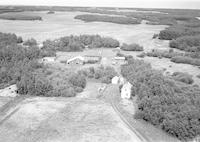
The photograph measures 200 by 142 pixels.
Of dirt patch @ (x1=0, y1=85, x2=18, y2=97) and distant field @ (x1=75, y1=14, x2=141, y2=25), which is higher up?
distant field @ (x1=75, y1=14, x2=141, y2=25)

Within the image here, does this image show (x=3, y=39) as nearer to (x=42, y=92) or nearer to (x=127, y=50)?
(x=127, y=50)

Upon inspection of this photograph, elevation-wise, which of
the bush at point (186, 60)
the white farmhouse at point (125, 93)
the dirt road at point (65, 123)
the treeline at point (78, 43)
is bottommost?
the dirt road at point (65, 123)

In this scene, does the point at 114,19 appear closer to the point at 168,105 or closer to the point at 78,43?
the point at 78,43

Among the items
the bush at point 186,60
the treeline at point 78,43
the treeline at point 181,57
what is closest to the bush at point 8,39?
the treeline at point 78,43

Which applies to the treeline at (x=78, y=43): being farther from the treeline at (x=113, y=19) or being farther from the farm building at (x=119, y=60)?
the treeline at (x=113, y=19)

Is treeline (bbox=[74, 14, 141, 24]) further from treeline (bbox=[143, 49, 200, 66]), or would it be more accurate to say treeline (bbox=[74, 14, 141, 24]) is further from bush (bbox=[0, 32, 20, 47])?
treeline (bbox=[143, 49, 200, 66])

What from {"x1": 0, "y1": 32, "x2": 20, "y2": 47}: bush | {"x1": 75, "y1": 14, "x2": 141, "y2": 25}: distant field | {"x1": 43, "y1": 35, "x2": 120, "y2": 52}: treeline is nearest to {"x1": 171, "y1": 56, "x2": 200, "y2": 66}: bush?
{"x1": 43, "y1": 35, "x2": 120, "y2": 52}: treeline

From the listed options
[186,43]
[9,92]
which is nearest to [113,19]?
[186,43]
